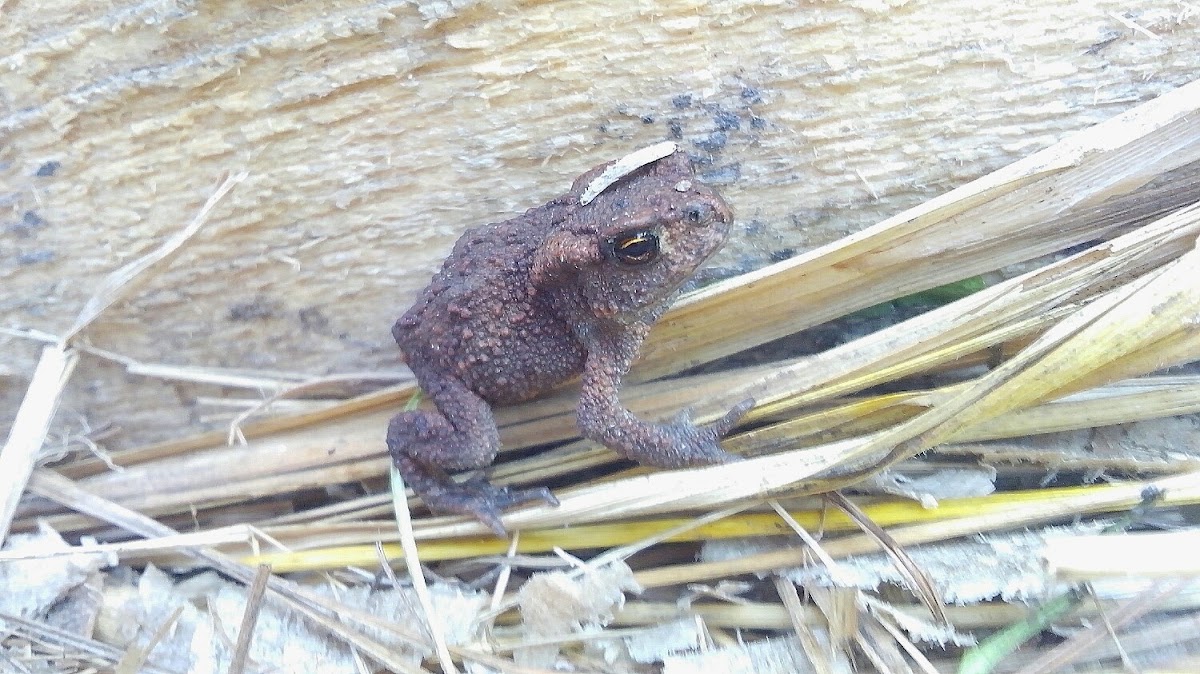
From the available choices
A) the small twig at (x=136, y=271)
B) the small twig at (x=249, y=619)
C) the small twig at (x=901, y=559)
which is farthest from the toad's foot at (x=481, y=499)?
the small twig at (x=136, y=271)

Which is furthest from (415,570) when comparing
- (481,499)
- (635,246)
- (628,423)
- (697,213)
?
(697,213)

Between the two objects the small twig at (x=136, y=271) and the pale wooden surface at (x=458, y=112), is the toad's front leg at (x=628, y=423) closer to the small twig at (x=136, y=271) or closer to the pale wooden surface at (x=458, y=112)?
the pale wooden surface at (x=458, y=112)

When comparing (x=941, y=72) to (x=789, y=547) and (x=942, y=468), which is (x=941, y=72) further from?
(x=789, y=547)

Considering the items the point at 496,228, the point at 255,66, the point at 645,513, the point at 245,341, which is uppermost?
the point at 255,66

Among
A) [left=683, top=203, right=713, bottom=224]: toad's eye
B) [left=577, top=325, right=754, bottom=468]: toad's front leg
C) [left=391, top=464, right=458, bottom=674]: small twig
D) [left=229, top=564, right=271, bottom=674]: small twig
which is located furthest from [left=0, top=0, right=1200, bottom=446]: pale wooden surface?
[left=229, top=564, right=271, bottom=674]: small twig

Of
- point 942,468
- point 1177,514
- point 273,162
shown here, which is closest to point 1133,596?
point 1177,514

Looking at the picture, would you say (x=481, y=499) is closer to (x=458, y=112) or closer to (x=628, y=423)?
(x=628, y=423)

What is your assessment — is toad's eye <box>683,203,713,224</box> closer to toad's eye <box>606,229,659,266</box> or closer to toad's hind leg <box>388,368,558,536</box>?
toad's eye <box>606,229,659,266</box>
